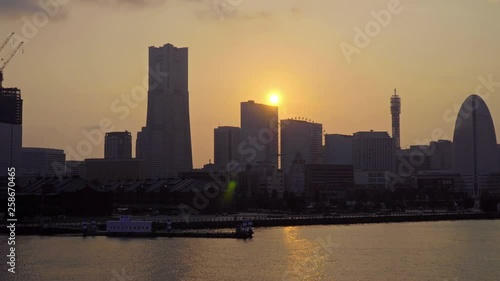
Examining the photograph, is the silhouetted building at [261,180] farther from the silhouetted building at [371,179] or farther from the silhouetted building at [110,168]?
the silhouetted building at [110,168]

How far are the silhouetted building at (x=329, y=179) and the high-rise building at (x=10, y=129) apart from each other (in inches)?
2285

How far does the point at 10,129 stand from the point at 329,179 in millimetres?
66079

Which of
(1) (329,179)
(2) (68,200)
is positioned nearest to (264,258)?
(2) (68,200)

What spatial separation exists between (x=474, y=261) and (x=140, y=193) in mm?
61744

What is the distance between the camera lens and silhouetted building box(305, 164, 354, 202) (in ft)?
534

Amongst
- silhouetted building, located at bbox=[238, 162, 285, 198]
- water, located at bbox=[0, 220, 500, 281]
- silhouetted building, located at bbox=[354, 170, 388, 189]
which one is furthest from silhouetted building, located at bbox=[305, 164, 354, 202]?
water, located at bbox=[0, 220, 500, 281]

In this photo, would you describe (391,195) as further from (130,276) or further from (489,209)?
(130,276)

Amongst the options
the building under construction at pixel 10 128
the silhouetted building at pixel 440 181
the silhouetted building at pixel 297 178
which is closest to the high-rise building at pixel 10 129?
the building under construction at pixel 10 128

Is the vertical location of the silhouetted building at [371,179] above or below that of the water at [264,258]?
above

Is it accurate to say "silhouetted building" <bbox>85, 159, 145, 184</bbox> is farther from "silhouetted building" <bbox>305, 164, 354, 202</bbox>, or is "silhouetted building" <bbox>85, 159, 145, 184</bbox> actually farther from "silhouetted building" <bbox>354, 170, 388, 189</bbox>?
"silhouetted building" <bbox>354, 170, 388, 189</bbox>

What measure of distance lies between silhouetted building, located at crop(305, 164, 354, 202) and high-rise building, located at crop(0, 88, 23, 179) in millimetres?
58047

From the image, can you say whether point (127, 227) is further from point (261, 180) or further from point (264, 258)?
point (261, 180)

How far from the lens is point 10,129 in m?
163

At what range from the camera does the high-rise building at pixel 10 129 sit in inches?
6068
